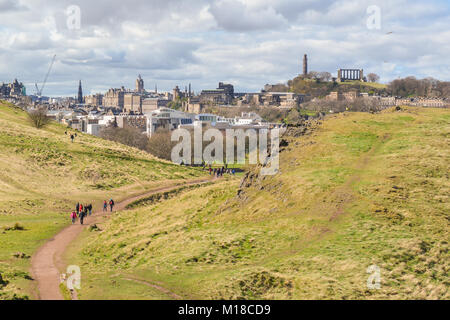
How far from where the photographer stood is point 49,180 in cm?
5634

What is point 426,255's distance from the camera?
22.3 m

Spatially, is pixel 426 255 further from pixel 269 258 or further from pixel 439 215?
pixel 269 258

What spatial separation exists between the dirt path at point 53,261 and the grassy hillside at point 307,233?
1.06 meters

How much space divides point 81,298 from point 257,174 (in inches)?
685

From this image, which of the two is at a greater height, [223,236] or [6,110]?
[6,110]

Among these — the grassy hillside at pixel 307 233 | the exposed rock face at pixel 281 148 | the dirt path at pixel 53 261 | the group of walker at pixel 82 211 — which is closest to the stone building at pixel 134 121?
the group of walker at pixel 82 211

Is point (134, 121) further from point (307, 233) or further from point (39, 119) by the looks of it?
point (307, 233)

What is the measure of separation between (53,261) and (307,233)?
1377 cm

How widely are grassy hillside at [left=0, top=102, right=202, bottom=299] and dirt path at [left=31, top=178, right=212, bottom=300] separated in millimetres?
578

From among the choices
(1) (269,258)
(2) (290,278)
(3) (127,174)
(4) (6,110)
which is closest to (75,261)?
(1) (269,258)

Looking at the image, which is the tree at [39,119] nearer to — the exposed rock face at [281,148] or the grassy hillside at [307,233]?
the grassy hillside at [307,233]

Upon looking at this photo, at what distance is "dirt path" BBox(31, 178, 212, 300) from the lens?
22.4 meters

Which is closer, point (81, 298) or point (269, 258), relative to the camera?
point (81, 298)

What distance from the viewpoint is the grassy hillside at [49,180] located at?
1428 inches
